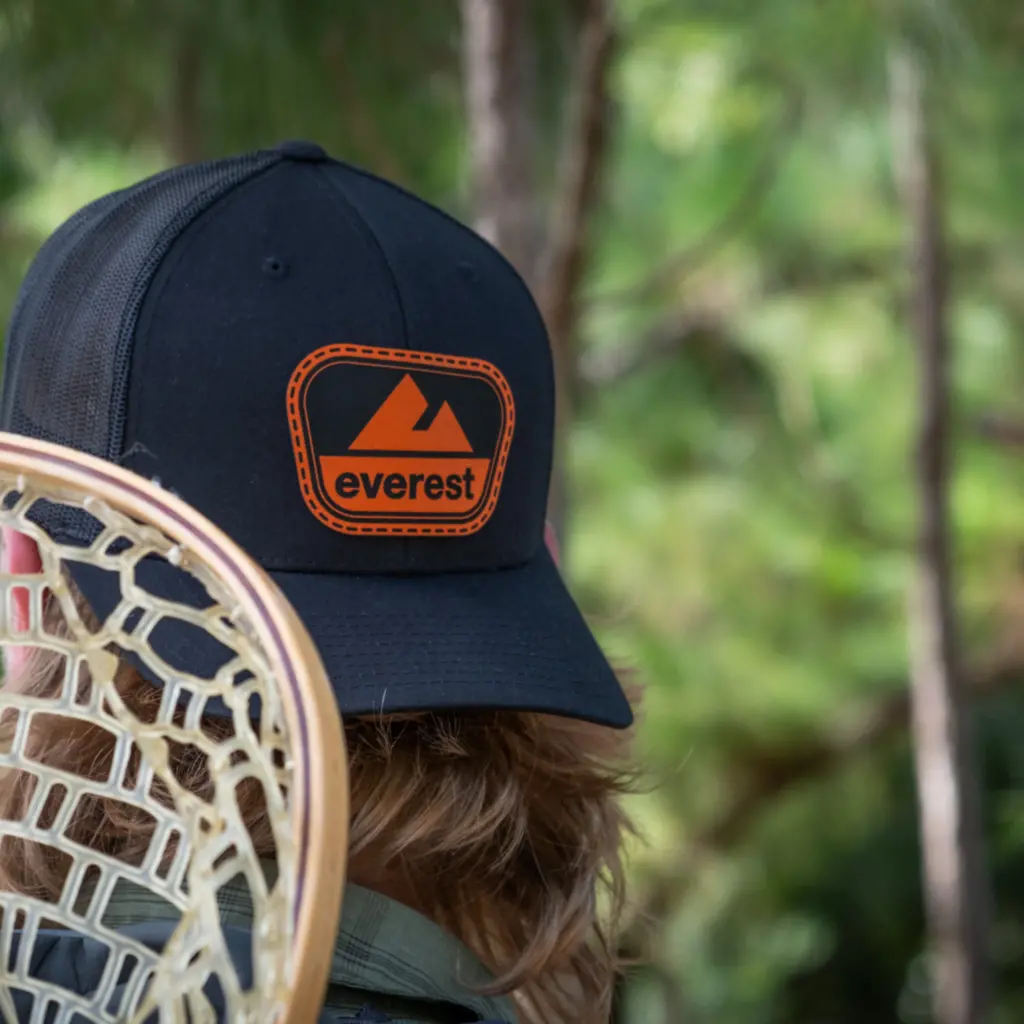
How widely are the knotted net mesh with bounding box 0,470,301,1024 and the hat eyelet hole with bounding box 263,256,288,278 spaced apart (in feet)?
0.57

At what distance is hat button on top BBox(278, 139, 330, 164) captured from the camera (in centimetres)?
83

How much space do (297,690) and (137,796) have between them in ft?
0.45

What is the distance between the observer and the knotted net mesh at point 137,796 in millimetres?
465

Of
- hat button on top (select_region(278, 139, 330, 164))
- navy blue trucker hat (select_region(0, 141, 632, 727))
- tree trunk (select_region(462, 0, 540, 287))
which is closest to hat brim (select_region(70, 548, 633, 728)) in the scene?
navy blue trucker hat (select_region(0, 141, 632, 727))

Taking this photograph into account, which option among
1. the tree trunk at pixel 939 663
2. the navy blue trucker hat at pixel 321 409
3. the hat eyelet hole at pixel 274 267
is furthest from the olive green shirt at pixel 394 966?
the tree trunk at pixel 939 663

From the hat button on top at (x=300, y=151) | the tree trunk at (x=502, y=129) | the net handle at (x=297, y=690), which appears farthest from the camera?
the tree trunk at (x=502, y=129)

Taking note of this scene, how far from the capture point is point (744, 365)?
3303 mm

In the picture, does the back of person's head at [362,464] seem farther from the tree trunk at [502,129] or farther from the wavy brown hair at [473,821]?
the tree trunk at [502,129]

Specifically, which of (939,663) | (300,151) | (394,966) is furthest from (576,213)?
(939,663)

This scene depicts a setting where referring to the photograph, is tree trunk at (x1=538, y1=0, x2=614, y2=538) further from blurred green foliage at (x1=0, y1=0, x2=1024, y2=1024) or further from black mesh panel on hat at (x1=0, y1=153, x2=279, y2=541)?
black mesh panel on hat at (x1=0, y1=153, x2=279, y2=541)

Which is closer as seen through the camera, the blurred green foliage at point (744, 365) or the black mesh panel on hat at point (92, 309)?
the black mesh panel on hat at point (92, 309)

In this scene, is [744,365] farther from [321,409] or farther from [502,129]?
[321,409]

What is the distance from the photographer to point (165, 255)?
A: 29.3 inches

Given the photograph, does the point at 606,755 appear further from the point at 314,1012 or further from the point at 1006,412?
the point at 1006,412
